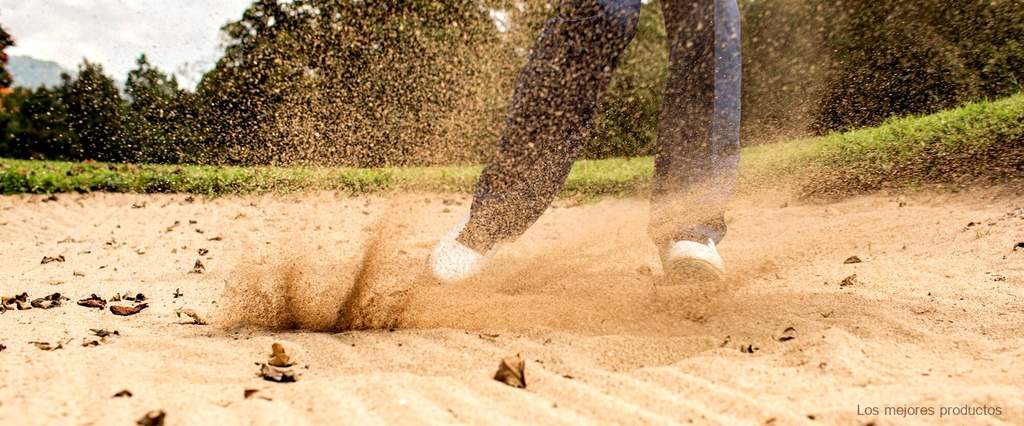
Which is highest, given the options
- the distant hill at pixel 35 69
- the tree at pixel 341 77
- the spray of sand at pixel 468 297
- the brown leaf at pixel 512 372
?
the distant hill at pixel 35 69

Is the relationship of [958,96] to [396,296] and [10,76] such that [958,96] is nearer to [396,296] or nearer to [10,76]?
[396,296]

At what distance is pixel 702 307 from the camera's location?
2076 mm

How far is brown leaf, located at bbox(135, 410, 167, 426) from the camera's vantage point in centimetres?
119

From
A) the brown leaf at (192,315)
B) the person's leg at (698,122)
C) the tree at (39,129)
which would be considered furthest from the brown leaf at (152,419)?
the tree at (39,129)

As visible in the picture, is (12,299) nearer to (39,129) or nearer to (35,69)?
(39,129)

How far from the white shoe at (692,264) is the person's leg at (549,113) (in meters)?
0.46

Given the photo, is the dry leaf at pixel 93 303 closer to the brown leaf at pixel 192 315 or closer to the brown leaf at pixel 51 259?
the brown leaf at pixel 192 315

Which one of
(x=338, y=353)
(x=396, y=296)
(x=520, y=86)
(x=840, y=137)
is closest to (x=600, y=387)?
(x=338, y=353)

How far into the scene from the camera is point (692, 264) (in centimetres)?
227

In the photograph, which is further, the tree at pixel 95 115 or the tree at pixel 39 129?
the tree at pixel 39 129

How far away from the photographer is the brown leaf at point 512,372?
142cm

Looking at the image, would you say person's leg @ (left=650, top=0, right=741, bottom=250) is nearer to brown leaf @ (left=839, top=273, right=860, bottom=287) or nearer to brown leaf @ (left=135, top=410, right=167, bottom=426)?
brown leaf @ (left=839, top=273, right=860, bottom=287)

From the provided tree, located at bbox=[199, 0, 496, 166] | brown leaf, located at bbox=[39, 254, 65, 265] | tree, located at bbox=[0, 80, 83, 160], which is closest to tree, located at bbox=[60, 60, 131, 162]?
tree, located at bbox=[0, 80, 83, 160]

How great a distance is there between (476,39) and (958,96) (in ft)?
15.5
